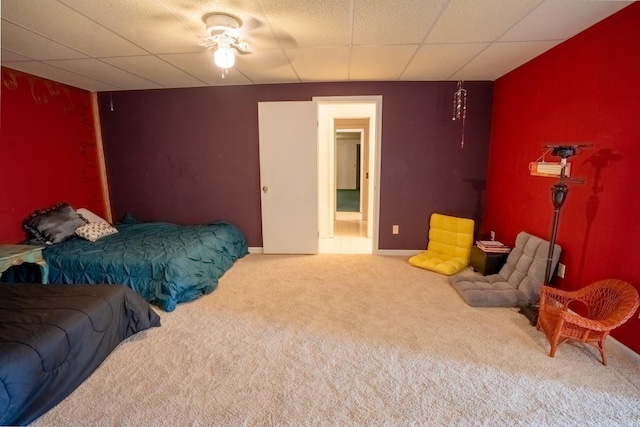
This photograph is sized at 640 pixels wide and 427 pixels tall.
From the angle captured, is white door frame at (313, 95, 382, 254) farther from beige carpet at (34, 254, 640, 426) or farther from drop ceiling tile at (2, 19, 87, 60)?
drop ceiling tile at (2, 19, 87, 60)

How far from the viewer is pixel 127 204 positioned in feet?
13.9

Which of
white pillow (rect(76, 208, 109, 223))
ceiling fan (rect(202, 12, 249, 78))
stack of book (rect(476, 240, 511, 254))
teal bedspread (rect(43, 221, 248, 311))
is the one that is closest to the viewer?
ceiling fan (rect(202, 12, 249, 78))

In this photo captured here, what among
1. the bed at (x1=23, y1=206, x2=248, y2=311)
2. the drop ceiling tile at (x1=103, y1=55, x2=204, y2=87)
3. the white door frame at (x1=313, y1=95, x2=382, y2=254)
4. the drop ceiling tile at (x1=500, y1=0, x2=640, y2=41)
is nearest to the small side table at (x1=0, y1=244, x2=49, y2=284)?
the bed at (x1=23, y1=206, x2=248, y2=311)

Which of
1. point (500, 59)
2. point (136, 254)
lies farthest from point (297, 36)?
point (136, 254)

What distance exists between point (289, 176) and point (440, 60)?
2167 mm

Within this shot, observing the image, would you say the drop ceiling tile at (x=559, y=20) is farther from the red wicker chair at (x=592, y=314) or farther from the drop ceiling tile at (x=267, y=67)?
the drop ceiling tile at (x=267, y=67)

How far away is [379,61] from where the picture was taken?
115 inches

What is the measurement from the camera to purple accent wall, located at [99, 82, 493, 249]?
12.1 feet

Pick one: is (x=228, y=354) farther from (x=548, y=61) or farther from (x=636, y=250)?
(x=548, y=61)

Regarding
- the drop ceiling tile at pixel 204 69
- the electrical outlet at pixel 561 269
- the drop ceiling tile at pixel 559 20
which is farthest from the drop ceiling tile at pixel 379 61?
the electrical outlet at pixel 561 269

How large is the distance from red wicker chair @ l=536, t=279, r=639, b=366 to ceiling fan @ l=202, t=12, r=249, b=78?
9.62 ft

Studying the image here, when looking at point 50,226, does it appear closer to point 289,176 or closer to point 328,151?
point 289,176

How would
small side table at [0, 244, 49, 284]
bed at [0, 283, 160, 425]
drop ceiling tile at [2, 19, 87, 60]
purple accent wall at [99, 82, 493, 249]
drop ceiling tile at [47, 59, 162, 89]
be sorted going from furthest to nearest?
purple accent wall at [99, 82, 493, 249]
drop ceiling tile at [47, 59, 162, 89]
small side table at [0, 244, 49, 284]
drop ceiling tile at [2, 19, 87, 60]
bed at [0, 283, 160, 425]

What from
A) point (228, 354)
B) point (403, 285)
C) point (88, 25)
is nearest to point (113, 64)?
point (88, 25)
